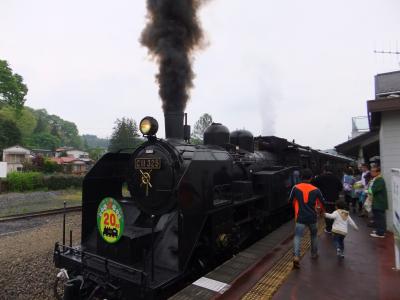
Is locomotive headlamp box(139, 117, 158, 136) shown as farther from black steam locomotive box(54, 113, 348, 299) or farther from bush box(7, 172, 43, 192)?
bush box(7, 172, 43, 192)

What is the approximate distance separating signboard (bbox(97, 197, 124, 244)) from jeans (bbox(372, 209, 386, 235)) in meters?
5.34

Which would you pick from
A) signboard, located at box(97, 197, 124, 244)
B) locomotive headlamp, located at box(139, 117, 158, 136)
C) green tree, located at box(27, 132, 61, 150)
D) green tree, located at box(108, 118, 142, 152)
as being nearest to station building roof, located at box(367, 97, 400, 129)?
locomotive headlamp, located at box(139, 117, 158, 136)

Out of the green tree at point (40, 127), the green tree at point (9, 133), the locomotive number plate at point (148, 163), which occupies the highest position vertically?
the green tree at point (40, 127)

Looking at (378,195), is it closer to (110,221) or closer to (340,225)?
(340,225)

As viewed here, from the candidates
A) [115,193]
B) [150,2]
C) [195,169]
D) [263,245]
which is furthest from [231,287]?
[150,2]

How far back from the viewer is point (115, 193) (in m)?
6.78

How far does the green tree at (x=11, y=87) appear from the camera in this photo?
4006cm

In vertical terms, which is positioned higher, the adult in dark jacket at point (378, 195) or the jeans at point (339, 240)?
the adult in dark jacket at point (378, 195)

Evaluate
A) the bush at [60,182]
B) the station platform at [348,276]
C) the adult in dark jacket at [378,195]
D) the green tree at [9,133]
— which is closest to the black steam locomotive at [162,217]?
the station platform at [348,276]

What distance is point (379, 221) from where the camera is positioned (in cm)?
682

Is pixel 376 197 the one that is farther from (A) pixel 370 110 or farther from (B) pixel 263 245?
(B) pixel 263 245

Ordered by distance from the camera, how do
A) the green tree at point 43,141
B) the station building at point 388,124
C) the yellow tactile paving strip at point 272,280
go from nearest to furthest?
the yellow tactile paving strip at point 272,280, the station building at point 388,124, the green tree at point 43,141

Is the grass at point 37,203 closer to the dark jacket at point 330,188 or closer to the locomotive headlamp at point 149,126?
the locomotive headlamp at point 149,126

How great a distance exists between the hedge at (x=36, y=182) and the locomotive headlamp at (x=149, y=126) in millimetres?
21072
